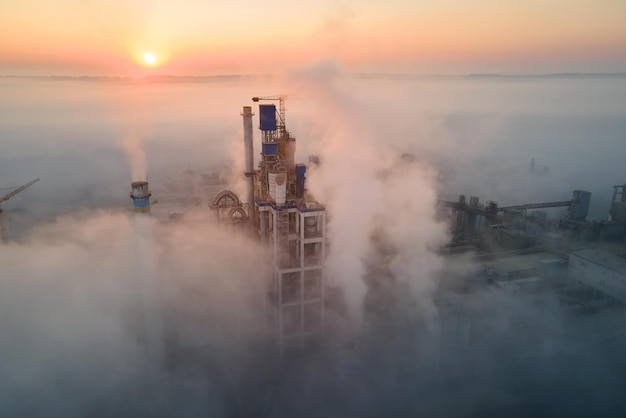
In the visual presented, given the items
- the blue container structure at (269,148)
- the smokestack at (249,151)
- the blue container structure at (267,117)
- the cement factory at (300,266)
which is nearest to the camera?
the cement factory at (300,266)

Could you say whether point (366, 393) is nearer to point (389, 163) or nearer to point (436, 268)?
point (436, 268)

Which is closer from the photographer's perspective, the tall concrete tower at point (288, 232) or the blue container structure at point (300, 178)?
the tall concrete tower at point (288, 232)

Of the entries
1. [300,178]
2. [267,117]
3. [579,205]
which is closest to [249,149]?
[267,117]

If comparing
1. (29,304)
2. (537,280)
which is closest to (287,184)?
(29,304)

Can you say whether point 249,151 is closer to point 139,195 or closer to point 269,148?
point 269,148

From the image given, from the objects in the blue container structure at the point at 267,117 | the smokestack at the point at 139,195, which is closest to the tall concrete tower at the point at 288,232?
the blue container structure at the point at 267,117

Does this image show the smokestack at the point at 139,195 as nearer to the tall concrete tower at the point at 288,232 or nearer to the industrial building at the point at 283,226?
the industrial building at the point at 283,226
